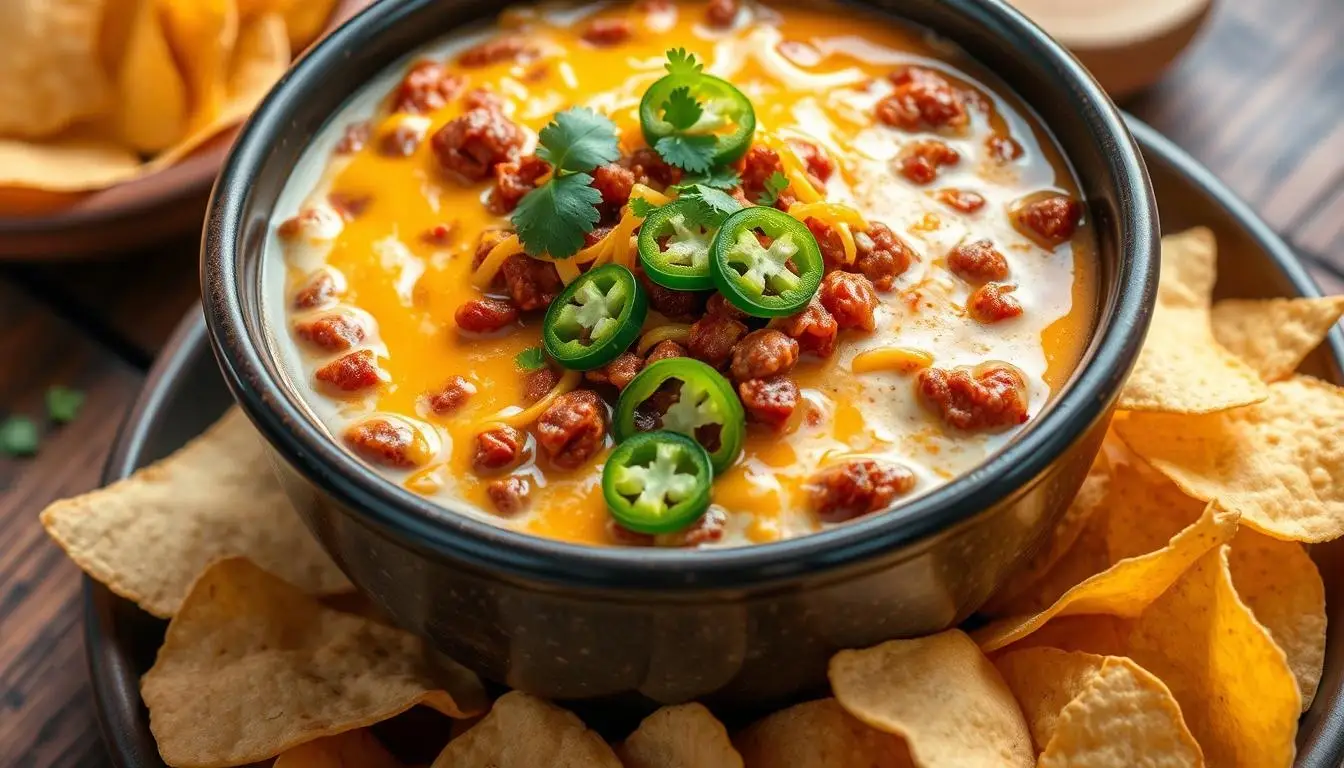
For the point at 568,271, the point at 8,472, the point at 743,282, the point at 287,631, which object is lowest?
the point at 8,472

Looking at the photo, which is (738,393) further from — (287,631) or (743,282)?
(287,631)

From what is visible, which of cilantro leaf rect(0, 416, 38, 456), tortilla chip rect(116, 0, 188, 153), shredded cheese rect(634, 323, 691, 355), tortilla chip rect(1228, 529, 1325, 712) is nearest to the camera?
shredded cheese rect(634, 323, 691, 355)

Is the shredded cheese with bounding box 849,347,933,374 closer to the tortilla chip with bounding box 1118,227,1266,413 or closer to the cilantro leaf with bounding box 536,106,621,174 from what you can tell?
the tortilla chip with bounding box 1118,227,1266,413

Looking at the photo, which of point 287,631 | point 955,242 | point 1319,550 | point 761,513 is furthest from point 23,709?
point 1319,550

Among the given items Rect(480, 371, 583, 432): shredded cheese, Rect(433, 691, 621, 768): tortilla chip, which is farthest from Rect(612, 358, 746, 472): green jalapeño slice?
Rect(433, 691, 621, 768): tortilla chip

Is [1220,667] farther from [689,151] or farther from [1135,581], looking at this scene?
[689,151]

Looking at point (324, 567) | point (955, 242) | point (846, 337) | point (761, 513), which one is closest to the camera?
point (761, 513)

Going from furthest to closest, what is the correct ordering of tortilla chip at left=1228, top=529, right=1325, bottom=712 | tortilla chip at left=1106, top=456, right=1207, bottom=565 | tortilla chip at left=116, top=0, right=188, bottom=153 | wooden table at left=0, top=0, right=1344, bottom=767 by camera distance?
tortilla chip at left=116, top=0, right=188, bottom=153
wooden table at left=0, top=0, right=1344, bottom=767
tortilla chip at left=1106, top=456, right=1207, bottom=565
tortilla chip at left=1228, top=529, right=1325, bottom=712

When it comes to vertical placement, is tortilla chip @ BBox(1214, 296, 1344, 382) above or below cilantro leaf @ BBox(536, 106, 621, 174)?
above
